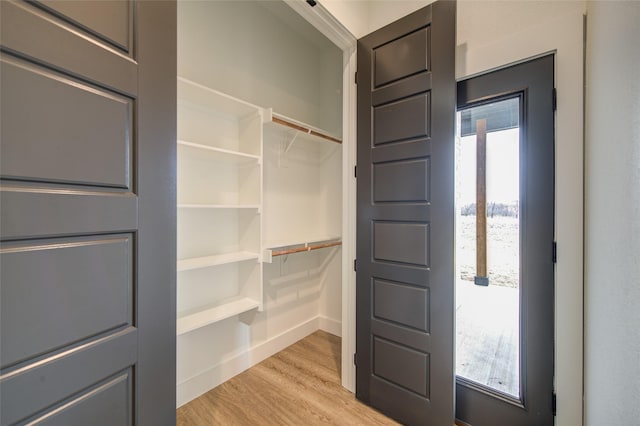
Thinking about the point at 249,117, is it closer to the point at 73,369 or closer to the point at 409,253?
the point at 409,253

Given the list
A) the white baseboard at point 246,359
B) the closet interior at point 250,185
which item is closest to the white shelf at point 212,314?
the closet interior at point 250,185

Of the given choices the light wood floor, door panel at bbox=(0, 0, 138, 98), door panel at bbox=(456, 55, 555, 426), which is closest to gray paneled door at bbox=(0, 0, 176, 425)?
door panel at bbox=(0, 0, 138, 98)

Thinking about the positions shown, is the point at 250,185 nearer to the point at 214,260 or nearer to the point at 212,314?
the point at 214,260

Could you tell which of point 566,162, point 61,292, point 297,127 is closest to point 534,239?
point 566,162

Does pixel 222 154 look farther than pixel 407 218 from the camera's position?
Yes

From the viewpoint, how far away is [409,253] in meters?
1.62

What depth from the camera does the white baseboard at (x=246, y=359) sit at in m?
1.86

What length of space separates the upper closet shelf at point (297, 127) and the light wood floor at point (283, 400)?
2.06m

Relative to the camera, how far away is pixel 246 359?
223cm

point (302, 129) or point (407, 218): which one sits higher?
point (302, 129)

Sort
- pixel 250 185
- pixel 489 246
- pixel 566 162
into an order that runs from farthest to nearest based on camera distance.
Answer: pixel 250 185 < pixel 489 246 < pixel 566 162

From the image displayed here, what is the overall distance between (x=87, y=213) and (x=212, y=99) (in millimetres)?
1365

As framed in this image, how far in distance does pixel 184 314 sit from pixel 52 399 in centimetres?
124

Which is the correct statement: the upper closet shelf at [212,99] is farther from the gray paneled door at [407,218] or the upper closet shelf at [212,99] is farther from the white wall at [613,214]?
the white wall at [613,214]
